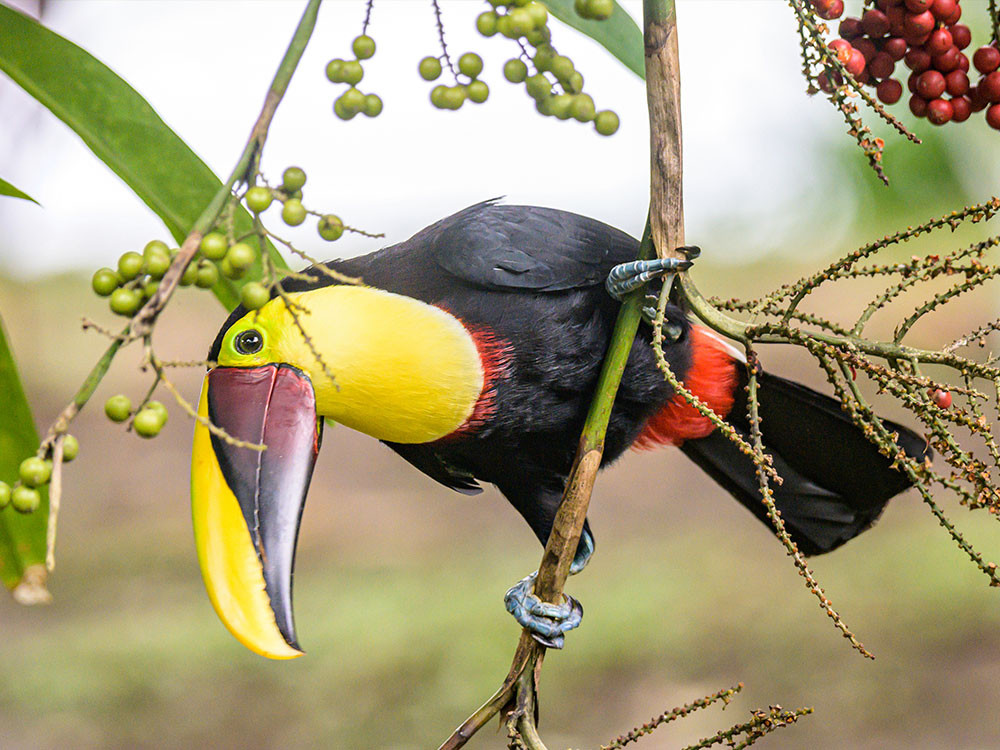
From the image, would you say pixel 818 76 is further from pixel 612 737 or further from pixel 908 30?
pixel 612 737

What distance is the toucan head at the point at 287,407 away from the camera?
0.57 m

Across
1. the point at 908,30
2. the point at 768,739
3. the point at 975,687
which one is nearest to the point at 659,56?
the point at 908,30

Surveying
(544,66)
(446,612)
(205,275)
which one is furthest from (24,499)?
(446,612)

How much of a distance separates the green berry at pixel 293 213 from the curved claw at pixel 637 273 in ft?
0.74

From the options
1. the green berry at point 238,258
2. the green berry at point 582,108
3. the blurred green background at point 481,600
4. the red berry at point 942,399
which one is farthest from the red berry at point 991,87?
the blurred green background at point 481,600

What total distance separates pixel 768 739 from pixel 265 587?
1.83 metres

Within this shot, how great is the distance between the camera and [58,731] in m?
1.97

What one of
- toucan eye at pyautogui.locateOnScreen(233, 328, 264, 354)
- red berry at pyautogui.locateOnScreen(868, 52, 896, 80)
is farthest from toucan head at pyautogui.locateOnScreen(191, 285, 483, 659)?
red berry at pyautogui.locateOnScreen(868, 52, 896, 80)

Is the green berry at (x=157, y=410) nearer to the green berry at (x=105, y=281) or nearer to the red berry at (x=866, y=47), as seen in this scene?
the green berry at (x=105, y=281)

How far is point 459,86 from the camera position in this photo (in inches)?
22.0

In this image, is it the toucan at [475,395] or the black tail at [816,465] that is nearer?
the toucan at [475,395]

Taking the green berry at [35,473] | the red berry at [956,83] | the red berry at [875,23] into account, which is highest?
the red berry at [875,23]

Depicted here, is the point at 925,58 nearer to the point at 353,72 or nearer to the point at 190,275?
the point at 353,72

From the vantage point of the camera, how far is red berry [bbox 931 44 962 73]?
0.64 metres
